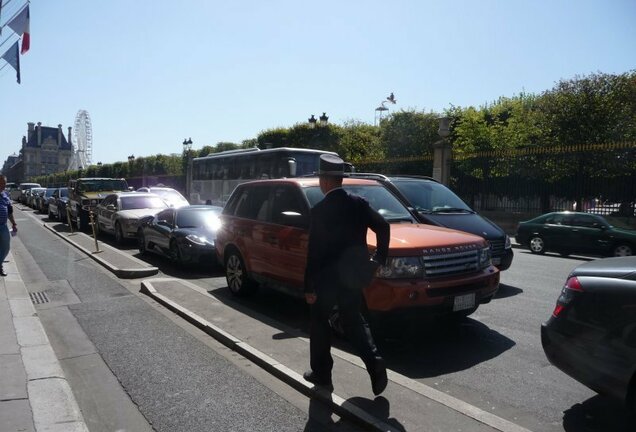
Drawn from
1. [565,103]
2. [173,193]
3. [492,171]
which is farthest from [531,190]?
[173,193]

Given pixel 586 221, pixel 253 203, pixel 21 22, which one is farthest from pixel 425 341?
pixel 21 22

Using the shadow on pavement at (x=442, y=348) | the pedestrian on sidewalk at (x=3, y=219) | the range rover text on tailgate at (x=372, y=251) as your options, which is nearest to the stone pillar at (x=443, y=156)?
the range rover text on tailgate at (x=372, y=251)

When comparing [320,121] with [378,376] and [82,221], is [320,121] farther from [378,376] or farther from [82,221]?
[378,376]

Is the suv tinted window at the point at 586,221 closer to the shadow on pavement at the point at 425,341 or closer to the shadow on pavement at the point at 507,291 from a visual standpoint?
the shadow on pavement at the point at 507,291

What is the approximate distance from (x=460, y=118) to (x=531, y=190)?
7.54m

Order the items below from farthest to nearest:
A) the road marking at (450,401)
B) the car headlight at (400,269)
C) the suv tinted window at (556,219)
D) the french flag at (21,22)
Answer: the french flag at (21,22) → the suv tinted window at (556,219) → the car headlight at (400,269) → the road marking at (450,401)

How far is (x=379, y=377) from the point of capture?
4020mm

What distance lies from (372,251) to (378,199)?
5.68 ft

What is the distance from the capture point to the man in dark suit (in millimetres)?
4109

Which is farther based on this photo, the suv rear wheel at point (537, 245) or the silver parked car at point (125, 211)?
the silver parked car at point (125, 211)

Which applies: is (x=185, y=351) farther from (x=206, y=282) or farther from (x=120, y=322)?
(x=206, y=282)

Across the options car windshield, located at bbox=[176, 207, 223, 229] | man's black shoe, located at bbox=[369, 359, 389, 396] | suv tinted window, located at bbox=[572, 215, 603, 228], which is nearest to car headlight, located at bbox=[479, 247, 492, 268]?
man's black shoe, located at bbox=[369, 359, 389, 396]

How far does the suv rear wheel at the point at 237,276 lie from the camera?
784 cm

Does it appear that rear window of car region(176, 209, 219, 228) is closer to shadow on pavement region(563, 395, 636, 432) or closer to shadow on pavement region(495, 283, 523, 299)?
shadow on pavement region(495, 283, 523, 299)
